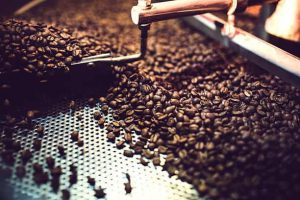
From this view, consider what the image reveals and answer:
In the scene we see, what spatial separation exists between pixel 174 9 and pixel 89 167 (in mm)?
949

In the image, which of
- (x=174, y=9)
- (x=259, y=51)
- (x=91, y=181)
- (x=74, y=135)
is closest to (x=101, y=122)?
(x=74, y=135)

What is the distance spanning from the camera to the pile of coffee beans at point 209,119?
4.52ft

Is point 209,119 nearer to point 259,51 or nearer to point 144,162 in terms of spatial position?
point 144,162

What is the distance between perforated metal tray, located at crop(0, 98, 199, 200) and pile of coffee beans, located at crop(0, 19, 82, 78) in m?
0.26

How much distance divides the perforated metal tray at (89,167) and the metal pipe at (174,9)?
578 millimetres

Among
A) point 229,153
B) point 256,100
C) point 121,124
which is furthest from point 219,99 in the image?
point 121,124

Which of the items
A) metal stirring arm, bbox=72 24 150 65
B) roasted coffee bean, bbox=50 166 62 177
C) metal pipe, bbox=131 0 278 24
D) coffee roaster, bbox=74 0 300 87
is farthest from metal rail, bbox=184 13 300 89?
roasted coffee bean, bbox=50 166 62 177

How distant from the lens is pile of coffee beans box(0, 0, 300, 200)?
4.52 feet

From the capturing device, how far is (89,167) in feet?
4.95

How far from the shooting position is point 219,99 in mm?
1798

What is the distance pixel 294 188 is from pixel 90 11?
8.45 ft

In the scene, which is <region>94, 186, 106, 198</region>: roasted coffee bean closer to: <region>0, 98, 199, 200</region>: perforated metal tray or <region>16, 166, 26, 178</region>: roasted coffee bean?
<region>0, 98, 199, 200</region>: perforated metal tray

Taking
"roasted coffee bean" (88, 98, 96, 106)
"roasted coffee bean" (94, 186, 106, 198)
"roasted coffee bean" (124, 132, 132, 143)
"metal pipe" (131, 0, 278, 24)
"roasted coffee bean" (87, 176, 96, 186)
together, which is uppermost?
"metal pipe" (131, 0, 278, 24)

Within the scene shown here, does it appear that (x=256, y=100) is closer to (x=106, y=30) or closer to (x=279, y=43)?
(x=279, y=43)
